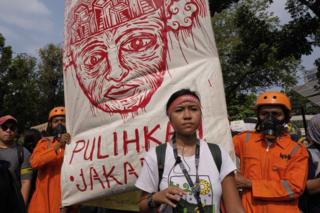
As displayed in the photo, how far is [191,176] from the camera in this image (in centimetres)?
196

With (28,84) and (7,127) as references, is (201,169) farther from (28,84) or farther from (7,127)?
(28,84)

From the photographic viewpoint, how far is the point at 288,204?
2699 mm

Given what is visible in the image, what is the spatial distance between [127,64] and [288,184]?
1236 mm

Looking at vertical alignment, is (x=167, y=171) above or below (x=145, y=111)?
below

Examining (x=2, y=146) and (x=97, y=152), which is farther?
(x=2, y=146)

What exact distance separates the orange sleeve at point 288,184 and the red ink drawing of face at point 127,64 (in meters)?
0.88

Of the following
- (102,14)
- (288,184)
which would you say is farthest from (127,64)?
(288,184)

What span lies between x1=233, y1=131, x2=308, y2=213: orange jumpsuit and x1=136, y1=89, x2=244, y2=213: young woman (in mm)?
712

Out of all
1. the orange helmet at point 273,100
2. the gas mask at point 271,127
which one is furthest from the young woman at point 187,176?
the orange helmet at point 273,100

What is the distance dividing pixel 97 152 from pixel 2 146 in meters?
1.50

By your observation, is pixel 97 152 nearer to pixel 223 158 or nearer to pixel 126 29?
pixel 126 29

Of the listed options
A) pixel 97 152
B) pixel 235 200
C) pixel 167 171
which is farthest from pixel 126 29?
pixel 235 200

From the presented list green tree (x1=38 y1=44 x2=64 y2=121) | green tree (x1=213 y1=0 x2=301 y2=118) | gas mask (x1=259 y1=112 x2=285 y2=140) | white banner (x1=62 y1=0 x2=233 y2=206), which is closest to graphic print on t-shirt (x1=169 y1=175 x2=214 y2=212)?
white banner (x1=62 y1=0 x2=233 y2=206)

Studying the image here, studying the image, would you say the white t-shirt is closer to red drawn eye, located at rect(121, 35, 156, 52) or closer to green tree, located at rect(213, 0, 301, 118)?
red drawn eye, located at rect(121, 35, 156, 52)
